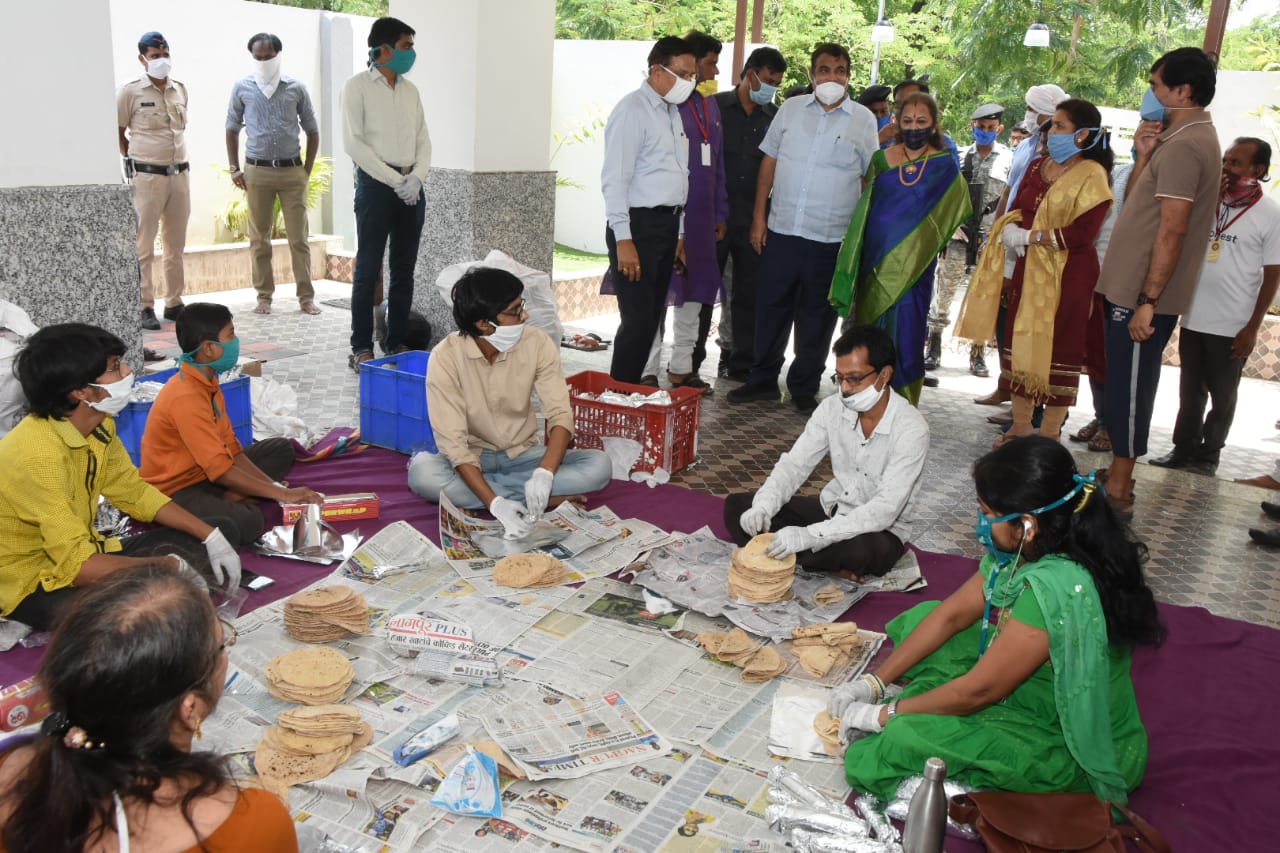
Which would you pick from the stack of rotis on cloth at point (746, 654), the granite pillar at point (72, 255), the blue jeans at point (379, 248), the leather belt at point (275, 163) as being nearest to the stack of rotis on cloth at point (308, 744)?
the stack of rotis on cloth at point (746, 654)

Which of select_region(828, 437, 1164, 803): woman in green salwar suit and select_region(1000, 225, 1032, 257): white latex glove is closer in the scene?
select_region(828, 437, 1164, 803): woman in green salwar suit

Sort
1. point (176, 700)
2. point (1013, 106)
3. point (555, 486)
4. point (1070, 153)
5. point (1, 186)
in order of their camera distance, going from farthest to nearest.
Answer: point (1013, 106)
point (1070, 153)
point (555, 486)
point (1, 186)
point (176, 700)

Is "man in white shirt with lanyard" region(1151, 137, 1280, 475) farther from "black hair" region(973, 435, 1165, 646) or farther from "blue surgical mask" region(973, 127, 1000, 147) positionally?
"black hair" region(973, 435, 1165, 646)

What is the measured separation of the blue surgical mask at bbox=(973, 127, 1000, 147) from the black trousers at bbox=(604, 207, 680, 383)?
9.23ft

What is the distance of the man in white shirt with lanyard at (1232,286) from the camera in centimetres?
504

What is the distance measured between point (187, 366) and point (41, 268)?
3.15ft

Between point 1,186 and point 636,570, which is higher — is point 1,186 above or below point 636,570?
above

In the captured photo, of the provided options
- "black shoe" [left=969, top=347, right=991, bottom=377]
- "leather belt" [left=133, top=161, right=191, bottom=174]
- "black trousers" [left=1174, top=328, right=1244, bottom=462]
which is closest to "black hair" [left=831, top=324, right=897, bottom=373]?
"black trousers" [left=1174, top=328, right=1244, bottom=462]

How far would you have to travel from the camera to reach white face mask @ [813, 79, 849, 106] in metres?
5.20

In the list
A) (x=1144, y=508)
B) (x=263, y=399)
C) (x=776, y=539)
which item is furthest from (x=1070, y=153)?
(x=263, y=399)

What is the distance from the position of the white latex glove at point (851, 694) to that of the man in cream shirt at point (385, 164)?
12.5 feet

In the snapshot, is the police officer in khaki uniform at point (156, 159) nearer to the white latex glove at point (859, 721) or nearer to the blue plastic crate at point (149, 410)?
the blue plastic crate at point (149, 410)

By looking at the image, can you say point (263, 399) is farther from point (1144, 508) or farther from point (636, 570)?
point (1144, 508)

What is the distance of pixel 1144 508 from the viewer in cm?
470
